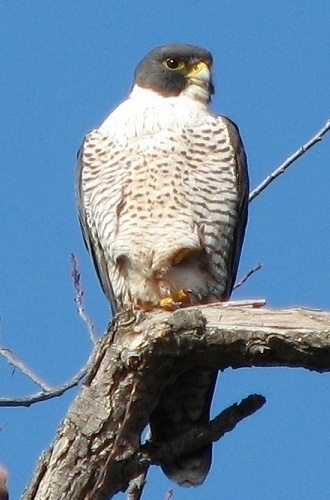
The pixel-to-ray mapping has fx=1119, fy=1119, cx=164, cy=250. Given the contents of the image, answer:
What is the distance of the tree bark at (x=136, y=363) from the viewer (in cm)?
403

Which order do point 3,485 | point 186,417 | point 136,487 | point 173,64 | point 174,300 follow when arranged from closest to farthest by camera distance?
point 3,485 < point 136,487 < point 186,417 < point 174,300 < point 173,64

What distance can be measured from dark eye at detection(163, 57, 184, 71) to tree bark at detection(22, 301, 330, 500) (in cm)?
202

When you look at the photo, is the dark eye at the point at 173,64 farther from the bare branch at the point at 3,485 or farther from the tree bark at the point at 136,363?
the bare branch at the point at 3,485

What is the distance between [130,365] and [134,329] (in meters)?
0.15

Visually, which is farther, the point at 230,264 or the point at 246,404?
the point at 230,264

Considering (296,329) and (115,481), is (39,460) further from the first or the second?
(296,329)

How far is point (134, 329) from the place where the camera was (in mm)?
4191

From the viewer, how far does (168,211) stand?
518 centimetres

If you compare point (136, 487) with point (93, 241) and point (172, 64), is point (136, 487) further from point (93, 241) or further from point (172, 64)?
point (172, 64)

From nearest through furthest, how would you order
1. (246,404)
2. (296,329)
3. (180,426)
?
(296,329)
(246,404)
(180,426)

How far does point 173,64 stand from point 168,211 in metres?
1.08

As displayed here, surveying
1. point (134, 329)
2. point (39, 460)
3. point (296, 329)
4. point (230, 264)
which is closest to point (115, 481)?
point (39, 460)

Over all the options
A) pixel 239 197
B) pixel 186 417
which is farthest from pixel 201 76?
pixel 186 417

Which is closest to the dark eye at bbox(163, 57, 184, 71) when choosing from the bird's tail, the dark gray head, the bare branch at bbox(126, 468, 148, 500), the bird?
the dark gray head
